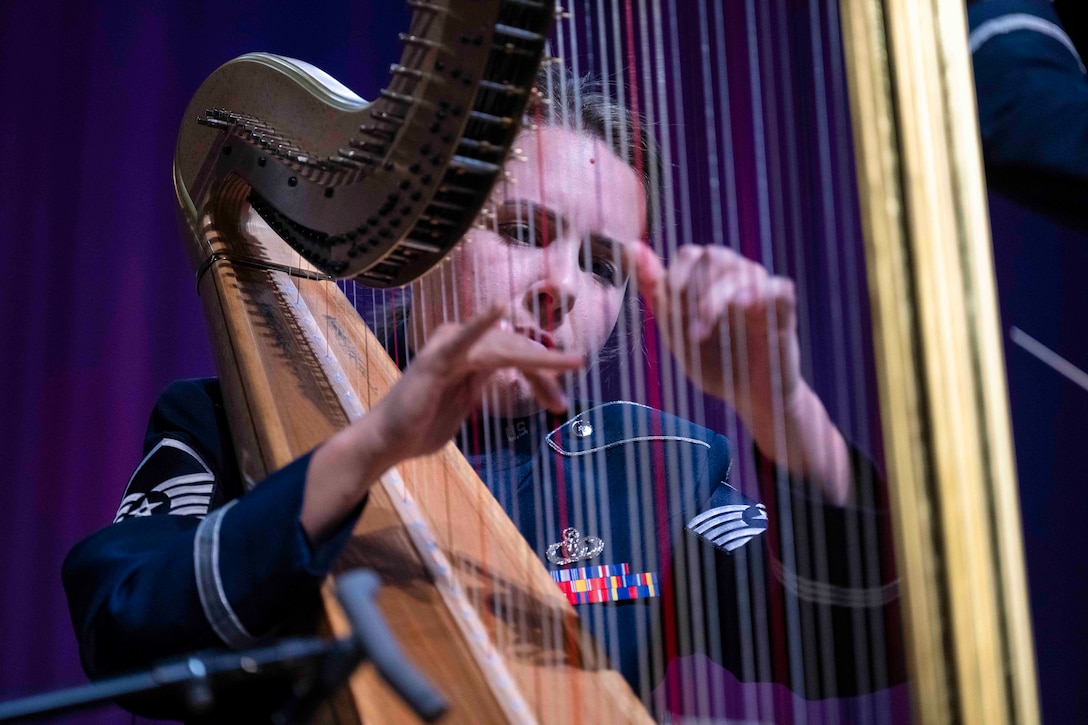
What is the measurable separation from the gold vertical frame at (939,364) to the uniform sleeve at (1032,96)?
14.0 inches

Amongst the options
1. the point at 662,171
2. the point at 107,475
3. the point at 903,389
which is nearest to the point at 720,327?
the point at 903,389

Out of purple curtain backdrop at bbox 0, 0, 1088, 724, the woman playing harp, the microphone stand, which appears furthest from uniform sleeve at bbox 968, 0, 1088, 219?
purple curtain backdrop at bbox 0, 0, 1088, 724

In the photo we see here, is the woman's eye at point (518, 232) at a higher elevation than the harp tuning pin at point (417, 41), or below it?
below

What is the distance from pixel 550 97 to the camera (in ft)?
4.26

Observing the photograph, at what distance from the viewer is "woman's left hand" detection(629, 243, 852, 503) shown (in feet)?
2.45

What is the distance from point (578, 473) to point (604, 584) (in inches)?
6.2

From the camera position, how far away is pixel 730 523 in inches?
48.3

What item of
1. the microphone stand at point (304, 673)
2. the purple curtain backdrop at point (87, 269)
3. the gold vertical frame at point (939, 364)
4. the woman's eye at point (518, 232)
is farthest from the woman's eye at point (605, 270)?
the purple curtain backdrop at point (87, 269)

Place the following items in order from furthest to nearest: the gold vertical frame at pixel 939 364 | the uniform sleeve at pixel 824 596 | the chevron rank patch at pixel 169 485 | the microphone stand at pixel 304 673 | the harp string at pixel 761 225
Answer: the chevron rank patch at pixel 169 485 → the uniform sleeve at pixel 824 596 → the harp string at pixel 761 225 → the gold vertical frame at pixel 939 364 → the microphone stand at pixel 304 673

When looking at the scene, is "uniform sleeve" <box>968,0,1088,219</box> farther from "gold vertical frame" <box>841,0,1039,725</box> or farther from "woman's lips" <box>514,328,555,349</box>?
"woman's lips" <box>514,328,555,349</box>

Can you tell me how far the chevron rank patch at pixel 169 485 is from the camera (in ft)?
3.56

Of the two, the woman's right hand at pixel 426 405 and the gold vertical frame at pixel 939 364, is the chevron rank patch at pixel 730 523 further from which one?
the gold vertical frame at pixel 939 364

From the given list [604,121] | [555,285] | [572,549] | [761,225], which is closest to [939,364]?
[761,225]

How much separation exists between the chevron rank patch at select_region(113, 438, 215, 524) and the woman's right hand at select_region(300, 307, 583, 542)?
27 cm
